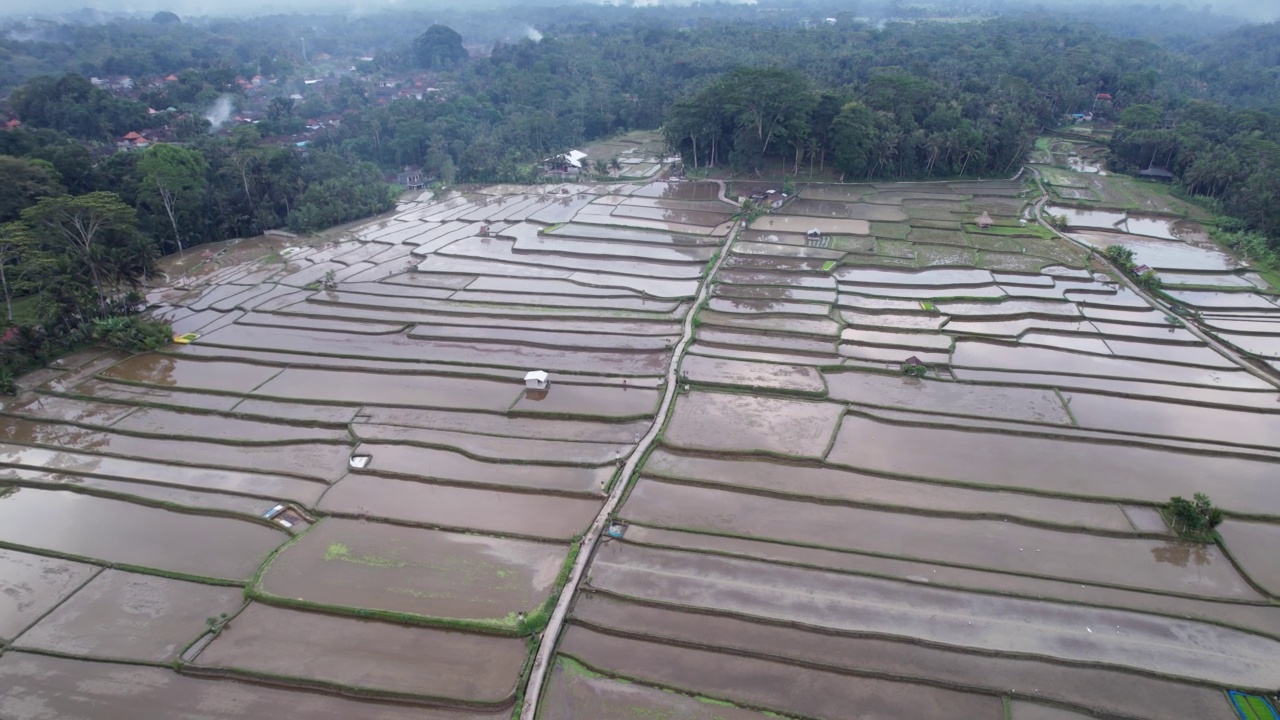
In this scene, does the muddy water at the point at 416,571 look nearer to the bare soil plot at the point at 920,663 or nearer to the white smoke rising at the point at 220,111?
the bare soil plot at the point at 920,663

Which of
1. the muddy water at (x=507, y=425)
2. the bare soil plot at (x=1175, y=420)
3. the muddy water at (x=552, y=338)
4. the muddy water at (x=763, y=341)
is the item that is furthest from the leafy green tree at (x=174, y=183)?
the bare soil plot at (x=1175, y=420)

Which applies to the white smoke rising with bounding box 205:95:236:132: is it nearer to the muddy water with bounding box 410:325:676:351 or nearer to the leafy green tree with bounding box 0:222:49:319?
the leafy green tree with bounding box 0:222:49:319

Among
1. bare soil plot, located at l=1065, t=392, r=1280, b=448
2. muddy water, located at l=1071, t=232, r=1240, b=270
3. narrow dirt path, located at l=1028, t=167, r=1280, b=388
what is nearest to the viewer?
bare soil plot, located at l=1065, t=392, r=1280, b=448

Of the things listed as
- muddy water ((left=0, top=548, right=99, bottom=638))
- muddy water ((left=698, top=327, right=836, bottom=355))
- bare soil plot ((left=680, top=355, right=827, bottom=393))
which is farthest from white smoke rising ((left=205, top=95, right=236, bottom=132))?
bare soil plot ((left=680, top=355, right=827, bottom=393))

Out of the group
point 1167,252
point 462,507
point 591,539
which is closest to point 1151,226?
point 1167,252

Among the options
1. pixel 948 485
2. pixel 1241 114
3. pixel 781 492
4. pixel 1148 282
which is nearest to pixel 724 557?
pixel 781 492

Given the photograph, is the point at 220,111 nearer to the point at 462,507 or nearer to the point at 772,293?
the point at 772,293
